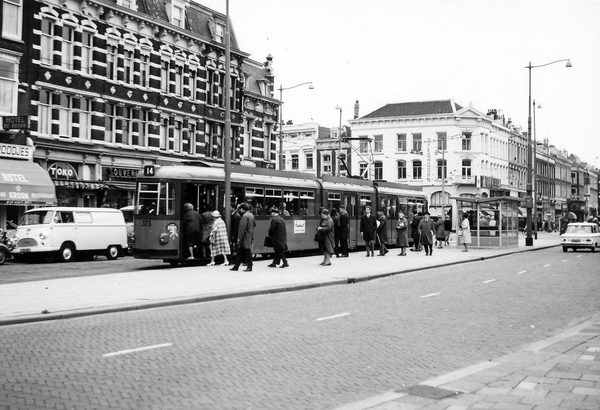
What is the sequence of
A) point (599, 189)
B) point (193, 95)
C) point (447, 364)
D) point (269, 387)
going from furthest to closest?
point (599, 189), point (193, 95), point (447, 364), point (269, 387)

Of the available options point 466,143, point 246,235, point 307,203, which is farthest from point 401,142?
point 246,235

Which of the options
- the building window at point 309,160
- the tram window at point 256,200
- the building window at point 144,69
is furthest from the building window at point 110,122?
the building window at point 309,160

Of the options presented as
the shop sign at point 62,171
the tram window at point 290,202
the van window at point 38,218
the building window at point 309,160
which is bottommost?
the van window at point 38,218

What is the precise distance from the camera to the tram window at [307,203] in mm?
27312

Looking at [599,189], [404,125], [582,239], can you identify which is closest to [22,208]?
[582,239]

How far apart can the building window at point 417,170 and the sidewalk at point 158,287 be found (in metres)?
54.4

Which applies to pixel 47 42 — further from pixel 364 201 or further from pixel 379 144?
pixel 379 144

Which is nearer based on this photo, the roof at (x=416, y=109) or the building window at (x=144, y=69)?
the building window at (x=144, y=69)

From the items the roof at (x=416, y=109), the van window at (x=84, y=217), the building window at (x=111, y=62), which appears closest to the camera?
the van window at (x=84, y=217)

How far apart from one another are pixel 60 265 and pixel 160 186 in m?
5.38

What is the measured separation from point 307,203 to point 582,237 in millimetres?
15712

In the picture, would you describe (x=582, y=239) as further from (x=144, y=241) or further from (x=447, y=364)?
(x=447, y=364)

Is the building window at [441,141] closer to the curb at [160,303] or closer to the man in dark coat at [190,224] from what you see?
the man in dark coat at [190,224]

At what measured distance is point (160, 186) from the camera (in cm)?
2119
